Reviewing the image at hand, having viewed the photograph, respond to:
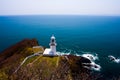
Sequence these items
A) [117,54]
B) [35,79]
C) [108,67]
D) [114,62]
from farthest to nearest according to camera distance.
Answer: [117,54], [114,62], [108,67], [35,79]

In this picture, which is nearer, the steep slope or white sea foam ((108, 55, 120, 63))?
the steep slope

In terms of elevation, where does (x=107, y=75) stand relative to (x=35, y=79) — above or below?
below

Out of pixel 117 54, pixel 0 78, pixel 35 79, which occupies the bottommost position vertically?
pixel 117 54

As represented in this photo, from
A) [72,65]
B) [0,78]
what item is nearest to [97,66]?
[72,65]

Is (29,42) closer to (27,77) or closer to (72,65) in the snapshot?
(72,65)

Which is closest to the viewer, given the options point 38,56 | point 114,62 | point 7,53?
point 38,56

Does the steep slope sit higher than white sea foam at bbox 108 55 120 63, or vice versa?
the steep slope

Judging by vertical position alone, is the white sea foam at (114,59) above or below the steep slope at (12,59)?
below

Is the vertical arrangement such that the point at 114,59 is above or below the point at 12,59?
Answer: below

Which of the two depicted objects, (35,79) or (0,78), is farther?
(0,78)

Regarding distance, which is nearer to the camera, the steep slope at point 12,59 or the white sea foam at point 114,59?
the steep slope at point 12,59

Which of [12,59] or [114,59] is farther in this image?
[114,59]
